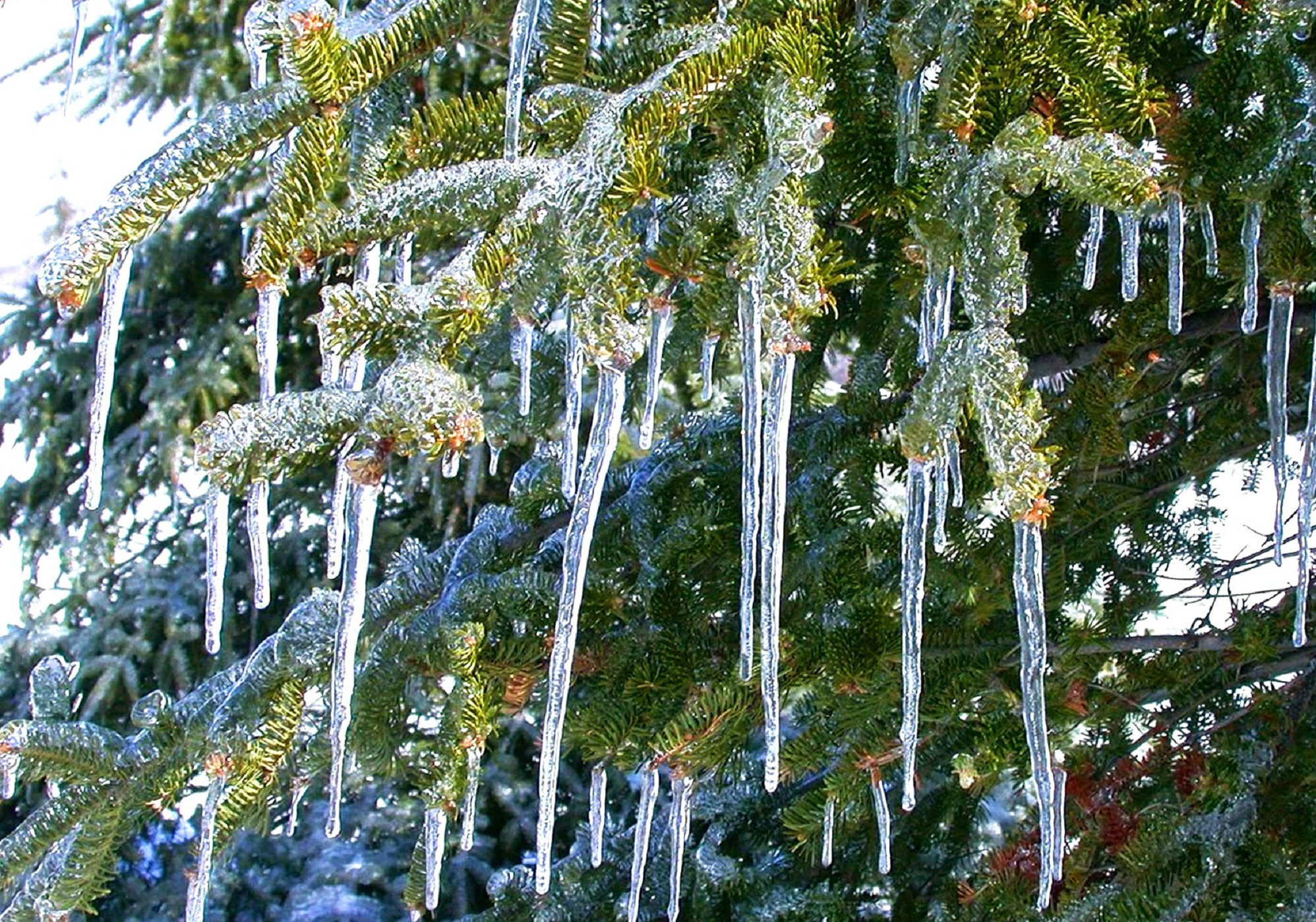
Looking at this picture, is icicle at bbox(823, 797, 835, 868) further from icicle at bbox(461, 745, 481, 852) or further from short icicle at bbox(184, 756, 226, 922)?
short icicle at bbox(184, 756, 226, 922)

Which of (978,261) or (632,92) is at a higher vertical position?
(632,92)

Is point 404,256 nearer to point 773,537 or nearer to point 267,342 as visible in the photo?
point 267,342

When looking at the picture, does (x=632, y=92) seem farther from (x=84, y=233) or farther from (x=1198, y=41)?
(x=1198, y=41)

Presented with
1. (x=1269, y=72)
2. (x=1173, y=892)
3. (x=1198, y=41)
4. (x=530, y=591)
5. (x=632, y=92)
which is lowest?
(x=1173, y=892)

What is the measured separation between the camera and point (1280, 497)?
1636mm

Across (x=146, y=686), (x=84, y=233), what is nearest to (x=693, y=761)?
(x=84, y=233)

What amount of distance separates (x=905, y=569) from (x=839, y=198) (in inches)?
19.5

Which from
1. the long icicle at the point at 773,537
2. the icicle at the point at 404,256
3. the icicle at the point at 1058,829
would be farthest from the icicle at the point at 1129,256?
the icicle at the point at 404,256

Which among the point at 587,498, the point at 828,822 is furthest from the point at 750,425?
the point at 828,822

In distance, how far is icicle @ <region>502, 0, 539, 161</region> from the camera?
116cm

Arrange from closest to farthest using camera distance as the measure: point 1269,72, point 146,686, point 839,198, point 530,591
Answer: point 1269,72, point 839,198, point 530,591, point 146,686

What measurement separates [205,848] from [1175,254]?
1.37 metres

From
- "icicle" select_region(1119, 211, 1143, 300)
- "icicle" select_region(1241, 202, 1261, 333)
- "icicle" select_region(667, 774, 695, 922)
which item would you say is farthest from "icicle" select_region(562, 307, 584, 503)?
"icicle" select_region(1241, 202, 1261, 333)

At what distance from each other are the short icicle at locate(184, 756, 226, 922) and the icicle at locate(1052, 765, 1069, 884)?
3.23 feet
